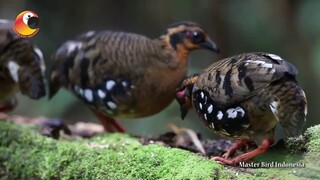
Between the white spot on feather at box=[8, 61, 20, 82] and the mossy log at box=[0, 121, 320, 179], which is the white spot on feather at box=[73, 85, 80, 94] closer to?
the mossy log at box=[0, 121, 320, 179]

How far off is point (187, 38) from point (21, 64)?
1.33 metres

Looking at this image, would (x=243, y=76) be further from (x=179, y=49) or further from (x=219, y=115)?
(x=179, y=49)

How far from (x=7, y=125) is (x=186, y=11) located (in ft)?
12.4

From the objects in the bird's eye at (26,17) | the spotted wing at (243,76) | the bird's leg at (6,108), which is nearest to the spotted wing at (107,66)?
the bird's leg at (6,108)

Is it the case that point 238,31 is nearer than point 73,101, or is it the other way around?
point 238,31

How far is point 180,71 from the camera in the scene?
14.5 ft

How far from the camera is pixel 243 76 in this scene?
282 cm

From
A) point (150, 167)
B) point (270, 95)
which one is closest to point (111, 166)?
point (150, 167)

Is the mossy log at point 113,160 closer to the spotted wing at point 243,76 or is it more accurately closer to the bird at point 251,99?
the bird at point 251,99

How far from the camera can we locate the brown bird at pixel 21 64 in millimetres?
4160

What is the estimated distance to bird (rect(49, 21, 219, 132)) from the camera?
4359 mm

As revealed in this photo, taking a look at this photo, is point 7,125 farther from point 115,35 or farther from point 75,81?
point 115,35

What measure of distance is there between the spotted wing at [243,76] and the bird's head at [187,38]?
1239 millimetres

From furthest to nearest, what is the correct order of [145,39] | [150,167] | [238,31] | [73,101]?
1. [73,101]
2. [238,31]
3. [145,39]
4. [150,167]
